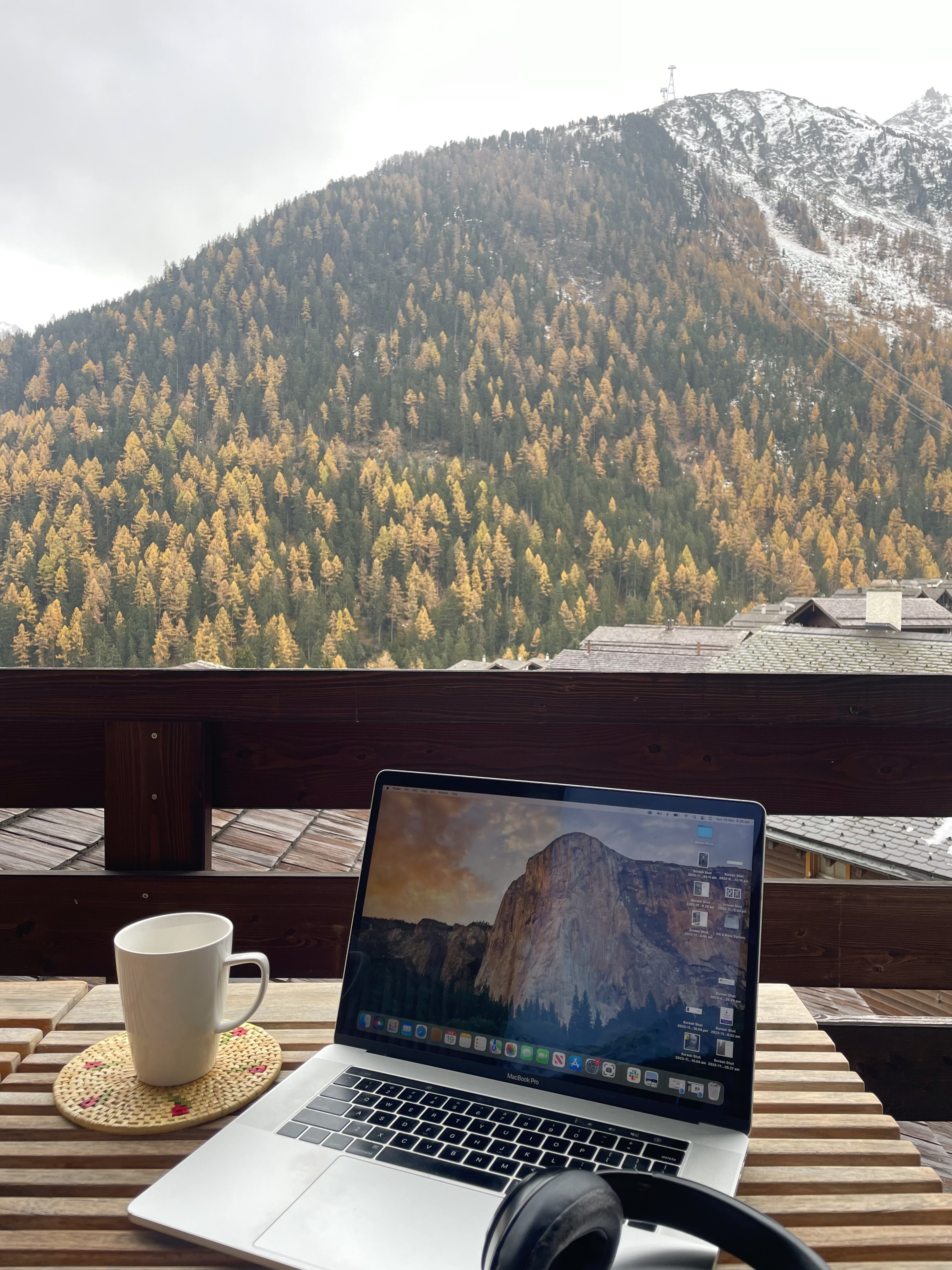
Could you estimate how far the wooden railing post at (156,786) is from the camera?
127 centimetres

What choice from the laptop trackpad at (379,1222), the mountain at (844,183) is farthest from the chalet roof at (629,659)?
the mountain at (844,183)

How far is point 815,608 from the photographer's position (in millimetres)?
2537

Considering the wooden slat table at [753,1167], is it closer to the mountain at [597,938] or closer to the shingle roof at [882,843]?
the mountain at [597,938]

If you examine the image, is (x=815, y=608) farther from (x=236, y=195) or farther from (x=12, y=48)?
(x=236, y=195)

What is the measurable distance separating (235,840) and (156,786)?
0.28 metres

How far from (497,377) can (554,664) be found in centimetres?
434

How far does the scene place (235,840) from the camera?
1.50m

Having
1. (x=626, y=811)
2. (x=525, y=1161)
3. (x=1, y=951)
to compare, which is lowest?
(x=1, y=951)

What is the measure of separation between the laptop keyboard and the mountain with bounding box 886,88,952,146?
18.1 feet

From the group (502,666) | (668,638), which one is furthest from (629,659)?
(502,666)

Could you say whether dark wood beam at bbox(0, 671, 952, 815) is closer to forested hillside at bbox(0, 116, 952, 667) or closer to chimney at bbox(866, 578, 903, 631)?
forested hillside at bbox(0, 116, 952, 667)

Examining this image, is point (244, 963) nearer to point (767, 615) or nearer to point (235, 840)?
point (235, 840)

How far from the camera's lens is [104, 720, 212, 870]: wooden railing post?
1266mm

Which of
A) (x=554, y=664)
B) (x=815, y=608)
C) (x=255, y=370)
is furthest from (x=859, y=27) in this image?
(x=255, y=370)
